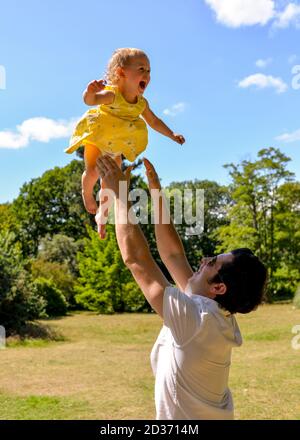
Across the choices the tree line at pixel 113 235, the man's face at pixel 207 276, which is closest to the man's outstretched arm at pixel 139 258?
the man's face at pixel 207 276

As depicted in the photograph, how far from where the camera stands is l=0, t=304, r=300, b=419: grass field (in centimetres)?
741

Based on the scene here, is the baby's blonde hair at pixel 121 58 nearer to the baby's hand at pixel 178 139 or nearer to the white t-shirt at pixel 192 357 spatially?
the baby's hand at pixel 178 139

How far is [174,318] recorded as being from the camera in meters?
1.58

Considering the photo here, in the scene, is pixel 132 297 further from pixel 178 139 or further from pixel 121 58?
pixel 121 58

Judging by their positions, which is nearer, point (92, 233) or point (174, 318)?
point (174, 318)

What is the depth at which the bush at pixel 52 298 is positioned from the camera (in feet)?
72.7

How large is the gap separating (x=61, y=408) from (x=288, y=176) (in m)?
21.3

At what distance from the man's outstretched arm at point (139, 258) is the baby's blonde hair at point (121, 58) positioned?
632mm

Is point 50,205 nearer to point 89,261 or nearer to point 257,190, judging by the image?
point 89,261

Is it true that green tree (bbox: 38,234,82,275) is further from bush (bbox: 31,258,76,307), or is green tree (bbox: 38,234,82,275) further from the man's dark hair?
the man's dark hair

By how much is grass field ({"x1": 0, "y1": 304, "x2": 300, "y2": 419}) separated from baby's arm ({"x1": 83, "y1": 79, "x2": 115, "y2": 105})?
5586 mm

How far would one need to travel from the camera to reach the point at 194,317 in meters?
1.61

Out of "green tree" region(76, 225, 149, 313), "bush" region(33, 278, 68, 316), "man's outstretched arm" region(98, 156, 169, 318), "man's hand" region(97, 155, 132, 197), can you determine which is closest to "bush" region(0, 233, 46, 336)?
"bush" region(33, 278, 68, 316)
